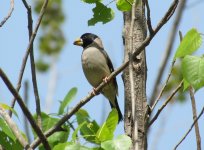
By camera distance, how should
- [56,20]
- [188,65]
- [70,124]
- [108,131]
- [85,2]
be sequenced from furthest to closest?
[56,20], [70,124], [85,2], [108,131], [188,65]

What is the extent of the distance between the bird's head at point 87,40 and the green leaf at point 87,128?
11.2 ft

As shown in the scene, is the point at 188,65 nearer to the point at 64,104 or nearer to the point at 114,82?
the point at 64,104

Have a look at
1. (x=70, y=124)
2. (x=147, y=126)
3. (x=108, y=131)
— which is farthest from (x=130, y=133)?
(x=70, y=124)

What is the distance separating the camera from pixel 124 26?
3.22 meters

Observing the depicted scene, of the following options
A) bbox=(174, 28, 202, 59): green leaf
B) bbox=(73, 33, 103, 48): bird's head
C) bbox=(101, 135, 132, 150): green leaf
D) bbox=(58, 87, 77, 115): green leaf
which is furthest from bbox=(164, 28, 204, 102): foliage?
bbox=(73, 33, 103, 48): bird's head

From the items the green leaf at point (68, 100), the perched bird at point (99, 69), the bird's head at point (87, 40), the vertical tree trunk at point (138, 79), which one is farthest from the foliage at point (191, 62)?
the bird's head at point (87, 40)

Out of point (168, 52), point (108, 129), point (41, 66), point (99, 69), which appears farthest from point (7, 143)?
point (41, 66)

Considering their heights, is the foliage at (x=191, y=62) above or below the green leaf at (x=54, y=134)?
above

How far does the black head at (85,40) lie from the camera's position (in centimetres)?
680

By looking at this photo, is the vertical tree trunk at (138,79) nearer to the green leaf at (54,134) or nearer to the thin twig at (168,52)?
the green leaf at (54,134)

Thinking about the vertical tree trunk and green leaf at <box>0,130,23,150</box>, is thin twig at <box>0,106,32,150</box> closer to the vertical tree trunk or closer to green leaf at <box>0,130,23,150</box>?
green leaf at <box>0,130,23,150</box>

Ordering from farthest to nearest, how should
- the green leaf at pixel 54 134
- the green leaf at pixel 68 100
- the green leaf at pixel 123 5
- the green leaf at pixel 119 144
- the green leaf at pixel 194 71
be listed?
the green leaf at pixel 68 100
the green leaf at pixel 54 134
the green leaf at pixel 123 5
the green leaf at pixel 194 71
the green leaf at pixel 119 144

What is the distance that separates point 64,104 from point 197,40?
4.45 feet

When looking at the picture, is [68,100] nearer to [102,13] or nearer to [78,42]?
[102,13]
